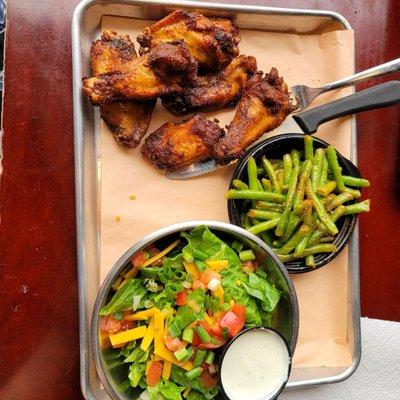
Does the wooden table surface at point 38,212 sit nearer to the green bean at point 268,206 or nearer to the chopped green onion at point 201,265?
the chopped green onion at point 201,265

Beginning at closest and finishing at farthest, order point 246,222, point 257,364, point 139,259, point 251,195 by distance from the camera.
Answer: point 257,364 → point 139,259 → point 251,195 → point 246,222

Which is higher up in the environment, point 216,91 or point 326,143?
point 216,91

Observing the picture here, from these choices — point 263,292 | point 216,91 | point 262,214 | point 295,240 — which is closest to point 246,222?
point 262,214

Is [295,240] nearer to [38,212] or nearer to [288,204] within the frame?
[288,204]

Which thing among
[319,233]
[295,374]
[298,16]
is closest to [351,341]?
[295,374]

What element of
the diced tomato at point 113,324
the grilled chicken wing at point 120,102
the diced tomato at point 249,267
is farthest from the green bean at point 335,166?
the diced tomato at point 113,324

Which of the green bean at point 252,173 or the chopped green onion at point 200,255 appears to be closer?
the chopped green onion at point 200,255

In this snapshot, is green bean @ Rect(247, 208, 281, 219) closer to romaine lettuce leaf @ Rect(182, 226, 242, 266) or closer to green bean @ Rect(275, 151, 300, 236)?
green bean @ Rect(275, 151, 300, 236)
